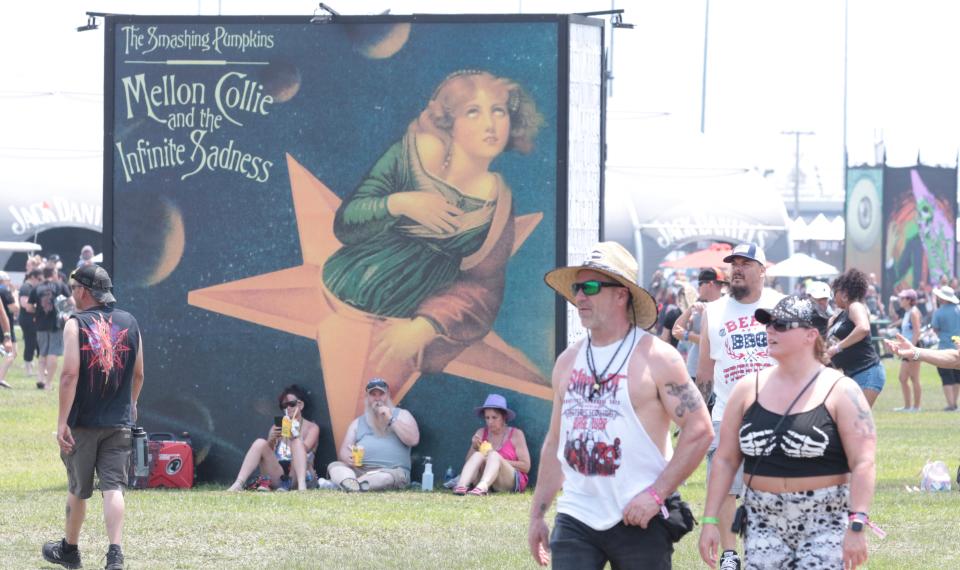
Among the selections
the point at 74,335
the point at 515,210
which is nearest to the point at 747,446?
the point at 74,335

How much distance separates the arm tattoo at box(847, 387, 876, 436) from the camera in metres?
5.92

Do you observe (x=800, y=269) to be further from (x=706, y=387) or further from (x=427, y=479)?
(x=706, y=387)

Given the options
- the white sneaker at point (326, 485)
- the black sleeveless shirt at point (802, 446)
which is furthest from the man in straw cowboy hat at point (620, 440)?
the white sneaker at point (326, 485)

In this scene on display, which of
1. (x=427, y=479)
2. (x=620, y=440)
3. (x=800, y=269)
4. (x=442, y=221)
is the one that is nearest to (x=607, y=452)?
(x=620, y=440)

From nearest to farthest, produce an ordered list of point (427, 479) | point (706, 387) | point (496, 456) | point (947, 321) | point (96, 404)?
point (96, 404)
point (706, 387)
point (496, 456)
point (427, 479)
point (947, 321)

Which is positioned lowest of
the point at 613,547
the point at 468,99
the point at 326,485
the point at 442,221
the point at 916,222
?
the point at 326,485

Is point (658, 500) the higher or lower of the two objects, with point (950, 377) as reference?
higher

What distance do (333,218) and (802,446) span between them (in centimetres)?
829

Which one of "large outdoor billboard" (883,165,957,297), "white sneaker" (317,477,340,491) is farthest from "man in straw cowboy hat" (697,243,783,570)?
"large outdoor billboard" (883,165,957,297)

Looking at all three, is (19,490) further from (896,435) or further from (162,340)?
(896,435)

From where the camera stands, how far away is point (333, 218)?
13766 mm

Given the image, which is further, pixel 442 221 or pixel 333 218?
pixel 333 218

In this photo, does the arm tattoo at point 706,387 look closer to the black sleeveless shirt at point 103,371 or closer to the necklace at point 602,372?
the black sleeveless shirt at point 103,371

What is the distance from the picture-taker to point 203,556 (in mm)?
10219
